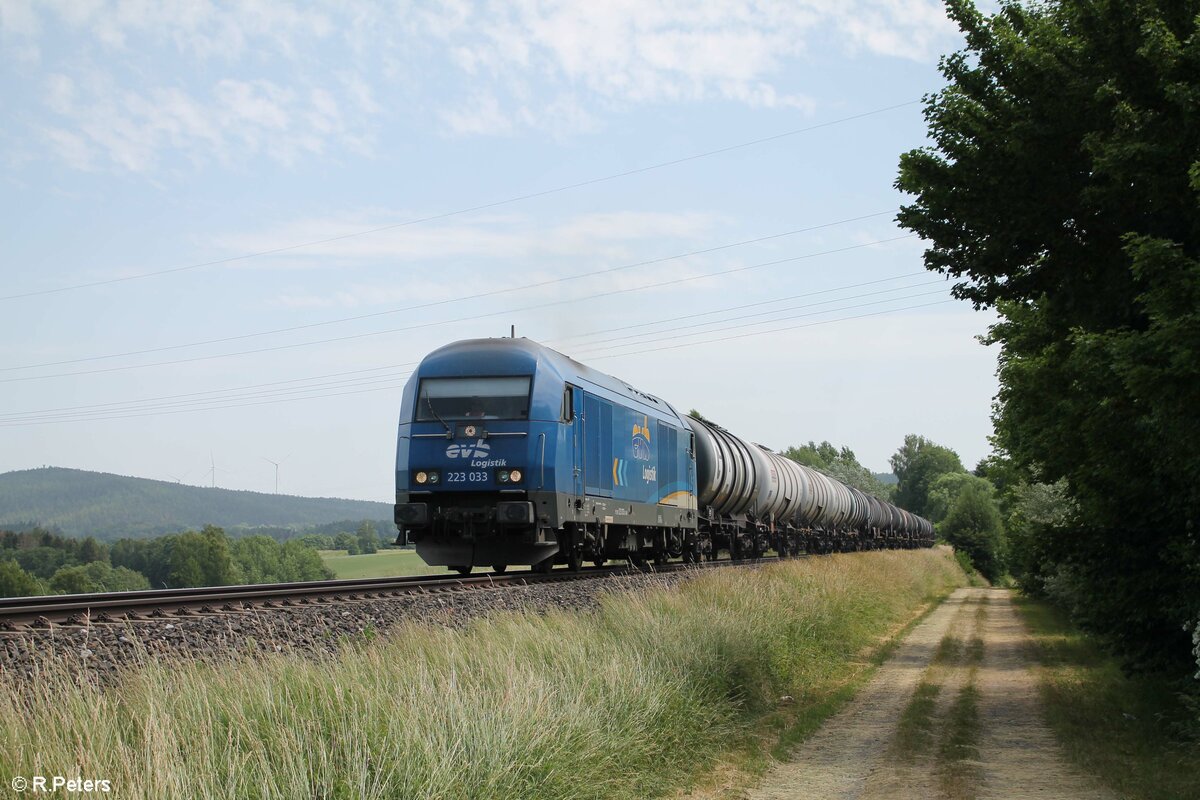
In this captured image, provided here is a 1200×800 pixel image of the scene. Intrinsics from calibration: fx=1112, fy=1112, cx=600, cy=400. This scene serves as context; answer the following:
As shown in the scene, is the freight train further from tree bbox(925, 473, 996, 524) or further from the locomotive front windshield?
tree bbox(925, 473, 996, 524)

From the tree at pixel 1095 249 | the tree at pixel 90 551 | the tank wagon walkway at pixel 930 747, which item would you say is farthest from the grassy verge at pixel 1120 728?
the tree at pixel 90 551

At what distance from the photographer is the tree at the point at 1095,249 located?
A: 29.1 ft

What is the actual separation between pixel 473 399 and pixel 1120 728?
11379mm

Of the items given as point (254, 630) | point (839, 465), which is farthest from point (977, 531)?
point (254, 630)

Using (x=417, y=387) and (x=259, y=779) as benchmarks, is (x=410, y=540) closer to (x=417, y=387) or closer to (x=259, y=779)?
(x=417, y=387)

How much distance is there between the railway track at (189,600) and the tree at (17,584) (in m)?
7.39

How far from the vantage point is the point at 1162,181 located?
9219 millimetres

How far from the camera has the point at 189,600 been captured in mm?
13203

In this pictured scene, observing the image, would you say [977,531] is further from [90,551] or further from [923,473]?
[923,473]

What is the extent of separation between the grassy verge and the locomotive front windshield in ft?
30.2

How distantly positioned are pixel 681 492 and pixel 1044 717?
1574 cm

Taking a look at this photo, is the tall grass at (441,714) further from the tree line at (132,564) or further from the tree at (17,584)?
the tree line at (132,564)

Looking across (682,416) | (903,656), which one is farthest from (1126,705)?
(682,416)

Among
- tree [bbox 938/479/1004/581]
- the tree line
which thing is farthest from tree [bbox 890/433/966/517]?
the tree line
